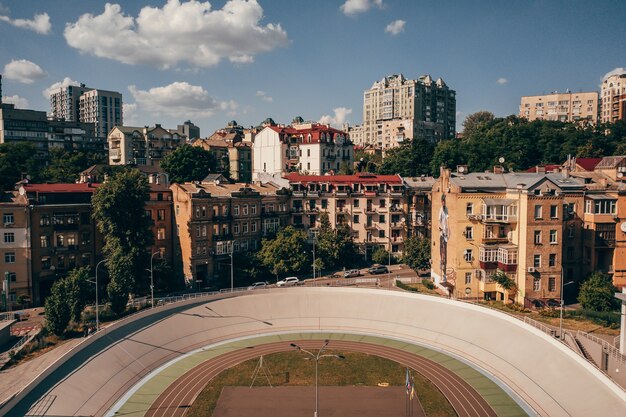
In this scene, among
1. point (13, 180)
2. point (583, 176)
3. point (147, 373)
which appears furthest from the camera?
point (13, 180)

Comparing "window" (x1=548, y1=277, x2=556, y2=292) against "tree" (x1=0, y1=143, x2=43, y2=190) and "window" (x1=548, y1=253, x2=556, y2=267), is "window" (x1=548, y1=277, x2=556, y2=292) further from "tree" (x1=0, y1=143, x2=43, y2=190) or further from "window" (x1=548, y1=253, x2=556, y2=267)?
"tree" (x1=0, y1=143, x2=43, y2=190)

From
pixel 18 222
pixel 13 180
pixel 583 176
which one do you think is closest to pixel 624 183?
pixel 583 176

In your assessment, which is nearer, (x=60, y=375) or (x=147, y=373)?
(x=60, y=375)

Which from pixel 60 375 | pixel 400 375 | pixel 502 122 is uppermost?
pixel 502 122

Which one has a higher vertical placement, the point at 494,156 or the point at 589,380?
the point at 494,156

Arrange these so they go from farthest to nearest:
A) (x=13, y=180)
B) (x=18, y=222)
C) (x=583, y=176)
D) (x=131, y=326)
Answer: (x=13, y=180)
(x=583, y=176)
(x=18, y=222)
(x=131, y=326)

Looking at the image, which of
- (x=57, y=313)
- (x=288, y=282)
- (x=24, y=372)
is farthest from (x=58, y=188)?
(x=288, y=282)

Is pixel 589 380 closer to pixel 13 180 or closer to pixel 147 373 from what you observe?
pixel 147 373

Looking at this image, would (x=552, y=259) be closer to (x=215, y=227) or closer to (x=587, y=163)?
(x=587, y=163)
